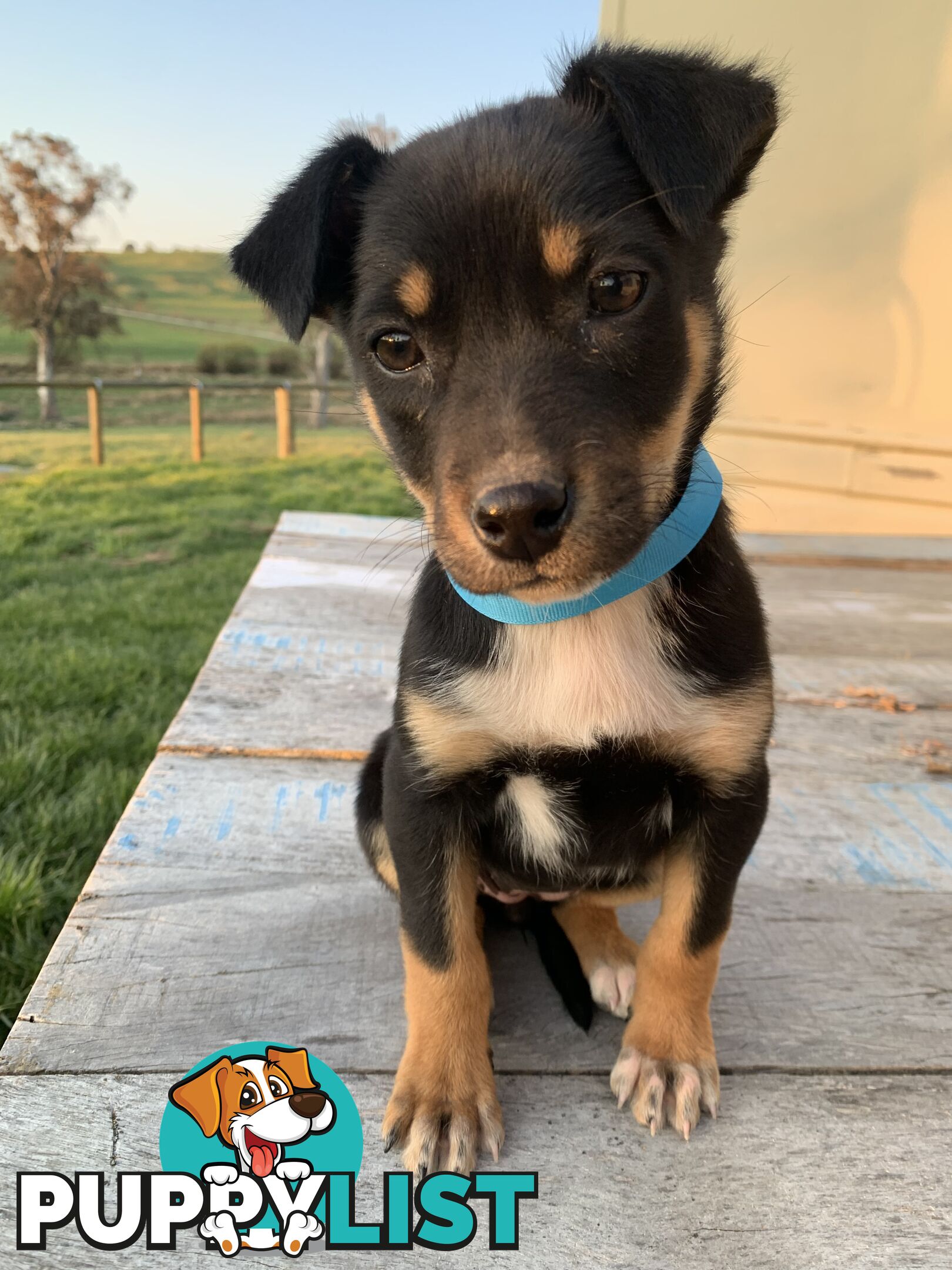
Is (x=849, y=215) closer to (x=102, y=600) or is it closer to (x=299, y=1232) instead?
(x=102, y=600)

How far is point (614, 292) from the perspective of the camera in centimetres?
158

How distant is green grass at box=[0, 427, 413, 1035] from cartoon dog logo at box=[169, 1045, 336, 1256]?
3.18ft

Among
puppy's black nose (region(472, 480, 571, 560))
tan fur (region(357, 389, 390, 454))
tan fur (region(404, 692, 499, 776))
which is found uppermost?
puppy's black nose (region(472, 480, 571, 560))

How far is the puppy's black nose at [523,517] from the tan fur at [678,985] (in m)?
0.78

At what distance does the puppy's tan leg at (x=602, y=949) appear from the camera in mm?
2006

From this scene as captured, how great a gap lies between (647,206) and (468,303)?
0.37 meters

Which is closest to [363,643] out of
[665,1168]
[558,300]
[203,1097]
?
[203,1097]

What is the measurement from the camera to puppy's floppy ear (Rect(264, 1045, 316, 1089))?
174 centimetres

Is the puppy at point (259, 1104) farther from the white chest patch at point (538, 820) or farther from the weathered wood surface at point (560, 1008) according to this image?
the white chest patch at point (538, 820)

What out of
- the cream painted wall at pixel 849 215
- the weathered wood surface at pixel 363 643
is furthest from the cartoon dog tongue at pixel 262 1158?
the cream painted wall at pixel 849 215

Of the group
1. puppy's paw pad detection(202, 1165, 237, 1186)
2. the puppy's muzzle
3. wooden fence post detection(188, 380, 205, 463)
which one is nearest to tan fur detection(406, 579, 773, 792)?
the puppy's muzzle

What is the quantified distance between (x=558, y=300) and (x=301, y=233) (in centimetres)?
55

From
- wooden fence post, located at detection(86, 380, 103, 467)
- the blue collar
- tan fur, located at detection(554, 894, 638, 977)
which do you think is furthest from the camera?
wooden fence post, located at detection(86, 380, 103, 467)

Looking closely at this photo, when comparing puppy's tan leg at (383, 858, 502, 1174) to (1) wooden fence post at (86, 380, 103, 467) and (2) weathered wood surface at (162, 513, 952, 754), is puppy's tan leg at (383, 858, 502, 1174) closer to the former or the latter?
(2) weathered wood surface at (162, 513, 952, 754)
